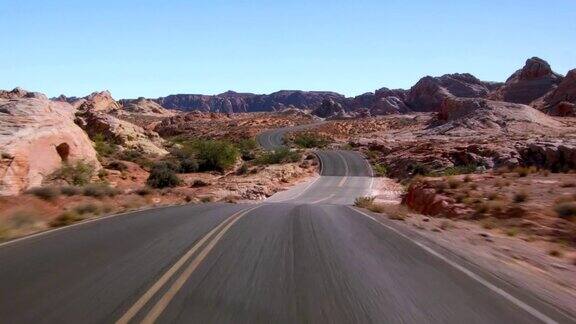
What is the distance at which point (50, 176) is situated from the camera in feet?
100.0

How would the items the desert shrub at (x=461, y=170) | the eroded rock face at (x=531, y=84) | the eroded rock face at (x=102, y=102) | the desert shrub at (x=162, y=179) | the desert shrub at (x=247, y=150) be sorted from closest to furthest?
the desert shrub at (x=162, y=179), the desert shrub at (x=461, y=170), the desert shrub at (x=247, y=150), the eroded rock face at (x=531, y=84), the eroded rock face at (x=102, y=102)

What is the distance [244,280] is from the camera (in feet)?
26.7

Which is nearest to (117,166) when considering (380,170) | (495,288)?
(380,170)

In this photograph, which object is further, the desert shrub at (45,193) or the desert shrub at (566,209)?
the desert shrub at (45,193)

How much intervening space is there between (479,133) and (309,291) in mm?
83463

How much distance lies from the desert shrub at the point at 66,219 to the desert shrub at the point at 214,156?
4538 centimetres

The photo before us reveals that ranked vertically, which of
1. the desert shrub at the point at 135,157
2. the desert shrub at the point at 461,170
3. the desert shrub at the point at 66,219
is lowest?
the desert shrub at the point at 461,170

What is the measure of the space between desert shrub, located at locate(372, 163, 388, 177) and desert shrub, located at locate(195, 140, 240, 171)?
1635cm

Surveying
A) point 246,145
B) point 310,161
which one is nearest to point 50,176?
point 310,161

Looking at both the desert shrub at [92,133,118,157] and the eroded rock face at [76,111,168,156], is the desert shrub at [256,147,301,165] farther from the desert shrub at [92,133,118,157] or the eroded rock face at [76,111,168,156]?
the desert shrub at [92,133,118,157]

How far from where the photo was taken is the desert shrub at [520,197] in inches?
794

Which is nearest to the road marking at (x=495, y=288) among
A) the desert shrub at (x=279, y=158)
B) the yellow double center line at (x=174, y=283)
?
the yellow double center line at (x=174, y=283)

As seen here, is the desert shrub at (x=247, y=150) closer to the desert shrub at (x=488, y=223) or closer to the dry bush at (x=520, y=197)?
the dry bush at (x=520, y=197)

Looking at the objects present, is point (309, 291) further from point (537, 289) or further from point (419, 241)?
point (419, 241)
